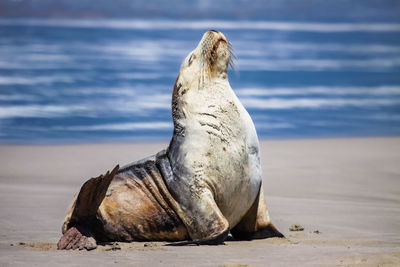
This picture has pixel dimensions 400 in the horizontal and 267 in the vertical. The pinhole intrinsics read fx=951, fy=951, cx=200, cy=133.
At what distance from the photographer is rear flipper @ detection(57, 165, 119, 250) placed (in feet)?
21.5

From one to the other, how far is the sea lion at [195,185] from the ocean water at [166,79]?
42 cm

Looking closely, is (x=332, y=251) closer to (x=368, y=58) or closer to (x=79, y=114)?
(x=79, y=114)

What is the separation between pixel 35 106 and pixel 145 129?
10.8 feet

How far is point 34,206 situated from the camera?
848 cm

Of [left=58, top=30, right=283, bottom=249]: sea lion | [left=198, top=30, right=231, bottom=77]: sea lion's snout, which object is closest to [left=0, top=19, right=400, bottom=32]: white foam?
[left=198, top=30, right=231, bottom=77]: sea lion's snout

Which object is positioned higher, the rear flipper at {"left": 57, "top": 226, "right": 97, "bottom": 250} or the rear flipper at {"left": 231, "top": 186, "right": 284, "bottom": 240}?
the rear flipper at {"left": 231, "top": 186, "right": 284, "bottom": 240}

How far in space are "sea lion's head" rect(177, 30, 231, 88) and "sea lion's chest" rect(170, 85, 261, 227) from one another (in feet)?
0.51

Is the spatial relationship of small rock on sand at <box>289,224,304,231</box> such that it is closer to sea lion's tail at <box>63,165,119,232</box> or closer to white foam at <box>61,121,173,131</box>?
sea lion's tail at <box>63,165,119,232</box>

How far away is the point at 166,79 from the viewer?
22.6 meters

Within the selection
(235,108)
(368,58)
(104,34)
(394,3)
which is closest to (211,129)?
(235,108)

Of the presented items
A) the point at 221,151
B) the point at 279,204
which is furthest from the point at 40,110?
the point at 221,151

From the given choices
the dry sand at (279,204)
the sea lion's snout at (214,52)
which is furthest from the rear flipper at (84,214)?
the sea lion's snout at (214,52)

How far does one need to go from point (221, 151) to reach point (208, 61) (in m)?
0.77

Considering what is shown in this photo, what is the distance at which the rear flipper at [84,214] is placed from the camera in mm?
6543
